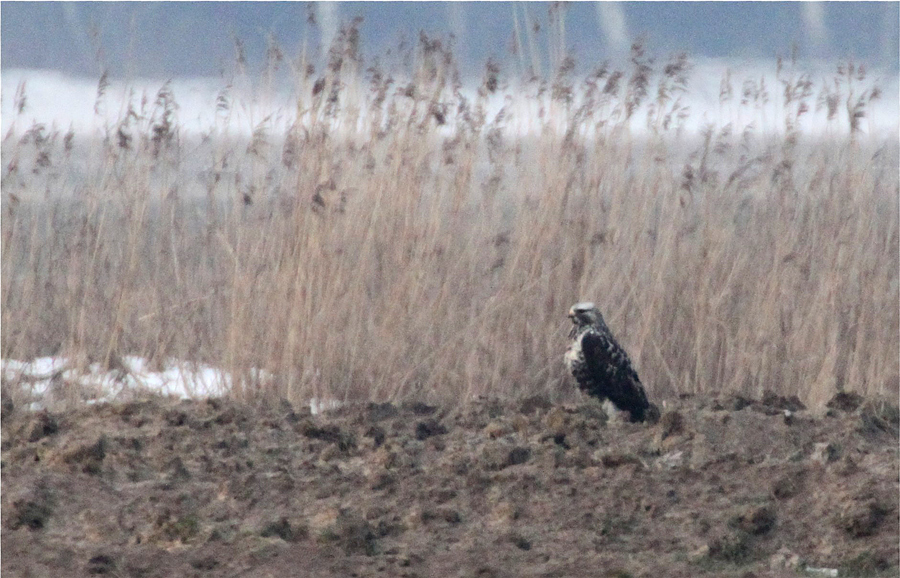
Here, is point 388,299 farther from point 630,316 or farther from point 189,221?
point 189,221

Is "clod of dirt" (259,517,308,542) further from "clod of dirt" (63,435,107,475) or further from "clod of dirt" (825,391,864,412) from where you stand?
"clod of dirt" (825,391,864,412)

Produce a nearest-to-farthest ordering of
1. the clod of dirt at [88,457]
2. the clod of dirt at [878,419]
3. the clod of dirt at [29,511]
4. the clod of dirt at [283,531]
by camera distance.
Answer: the clod of dirt at [283,531], the clod of dirt at [29,511], the clod of dirt at [88,457], the clod of dirt at [878,419]

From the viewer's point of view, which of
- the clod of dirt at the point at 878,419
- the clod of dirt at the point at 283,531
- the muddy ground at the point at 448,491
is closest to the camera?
the muddy ground at the point at 448,491

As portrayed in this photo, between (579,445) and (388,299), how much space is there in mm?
1236

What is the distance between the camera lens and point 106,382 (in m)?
5.48

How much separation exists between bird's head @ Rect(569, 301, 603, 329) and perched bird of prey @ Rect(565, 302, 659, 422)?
3.1 inches

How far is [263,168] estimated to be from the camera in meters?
5.68

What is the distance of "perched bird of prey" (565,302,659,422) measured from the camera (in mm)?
4824

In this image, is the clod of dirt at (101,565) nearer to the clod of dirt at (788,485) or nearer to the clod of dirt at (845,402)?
the clod of dirt at (788,485)

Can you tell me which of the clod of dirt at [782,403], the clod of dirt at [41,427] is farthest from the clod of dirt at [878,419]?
the clod of dirt at [41,427]

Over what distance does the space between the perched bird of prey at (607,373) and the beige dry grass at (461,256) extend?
0.44 meters

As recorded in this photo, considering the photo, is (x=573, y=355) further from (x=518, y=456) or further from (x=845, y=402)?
(x=845, y=402)

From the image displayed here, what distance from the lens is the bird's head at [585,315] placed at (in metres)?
5.00

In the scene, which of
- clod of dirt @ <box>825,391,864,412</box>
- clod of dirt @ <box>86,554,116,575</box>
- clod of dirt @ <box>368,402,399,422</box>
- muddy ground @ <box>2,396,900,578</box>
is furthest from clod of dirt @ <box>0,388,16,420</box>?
clod of dirt @ <box>825,391,864,412</box>
